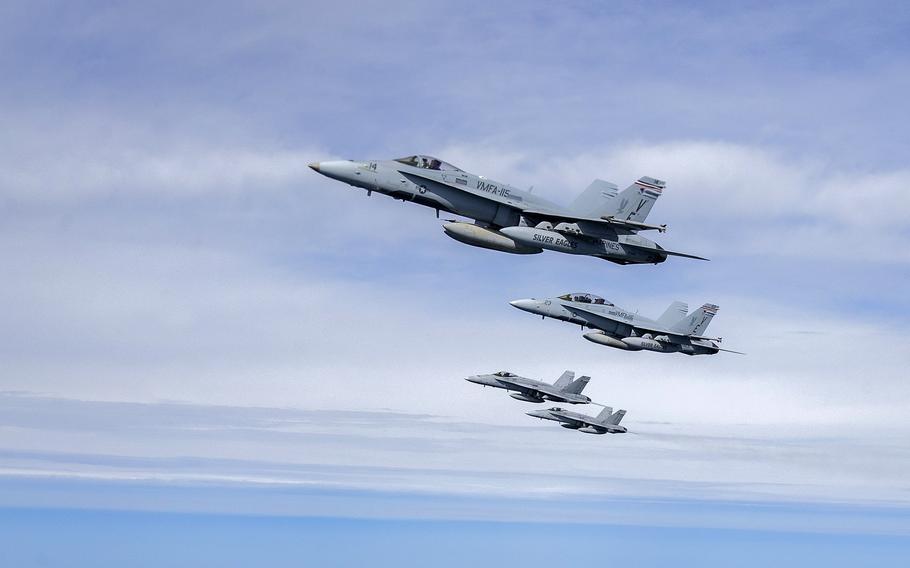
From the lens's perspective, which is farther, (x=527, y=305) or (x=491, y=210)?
(x=527, y=305)

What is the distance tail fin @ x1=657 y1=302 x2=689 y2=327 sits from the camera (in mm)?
117375

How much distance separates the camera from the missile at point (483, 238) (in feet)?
234

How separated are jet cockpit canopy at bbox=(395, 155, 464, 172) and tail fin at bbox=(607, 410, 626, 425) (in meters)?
76.8

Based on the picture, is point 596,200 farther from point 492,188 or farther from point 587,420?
point 587,420

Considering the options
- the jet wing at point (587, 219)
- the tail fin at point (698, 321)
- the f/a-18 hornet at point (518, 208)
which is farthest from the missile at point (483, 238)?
the tail fin at point (698, 321)

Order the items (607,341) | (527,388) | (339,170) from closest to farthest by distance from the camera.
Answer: (339,170) < (607,341) < (527,388)

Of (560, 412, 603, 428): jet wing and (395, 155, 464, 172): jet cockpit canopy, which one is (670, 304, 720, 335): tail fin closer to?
(560, 412, 603, 428): jet wing

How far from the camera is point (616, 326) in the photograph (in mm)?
105562

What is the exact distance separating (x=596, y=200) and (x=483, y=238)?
39.5 feet

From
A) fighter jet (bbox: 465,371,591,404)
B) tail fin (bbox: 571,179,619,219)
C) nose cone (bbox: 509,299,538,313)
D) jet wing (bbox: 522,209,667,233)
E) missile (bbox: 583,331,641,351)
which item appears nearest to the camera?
jet wing (bbox: 522,209,667,233)

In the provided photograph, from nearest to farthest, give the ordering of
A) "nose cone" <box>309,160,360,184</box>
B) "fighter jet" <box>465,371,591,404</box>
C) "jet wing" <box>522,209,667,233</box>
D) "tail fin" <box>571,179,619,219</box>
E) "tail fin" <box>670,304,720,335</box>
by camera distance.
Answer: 1. "nose cone" <box>309,160,360,184</box>
2. "jet wing" <box>522,209,667,233</box>
3. "tail fin" <box>571,179,619,219</box>
4. "tail fin" <box>670,304,720,335</box>
5. "fighter jet" <box>465,371,591,404</box>

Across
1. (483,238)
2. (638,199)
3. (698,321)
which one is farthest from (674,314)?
(483,238)

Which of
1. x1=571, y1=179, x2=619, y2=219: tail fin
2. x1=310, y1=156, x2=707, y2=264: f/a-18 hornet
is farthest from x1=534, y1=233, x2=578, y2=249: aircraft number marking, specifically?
x1=571, y1=179, x2=619, y2=219: tail fin

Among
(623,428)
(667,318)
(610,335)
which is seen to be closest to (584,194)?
(610,335)
